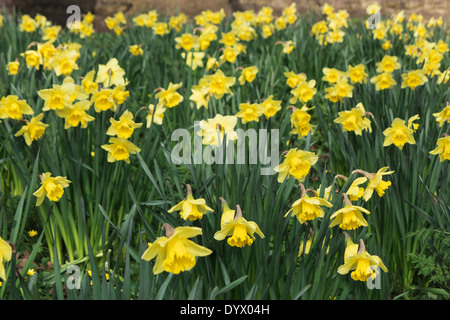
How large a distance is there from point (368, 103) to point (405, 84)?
247 mm

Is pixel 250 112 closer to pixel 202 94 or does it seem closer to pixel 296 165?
pixel 202 94

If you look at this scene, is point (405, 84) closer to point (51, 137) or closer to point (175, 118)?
point (175, 118)

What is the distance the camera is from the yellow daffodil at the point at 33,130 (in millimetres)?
2107

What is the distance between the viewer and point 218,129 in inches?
76.6

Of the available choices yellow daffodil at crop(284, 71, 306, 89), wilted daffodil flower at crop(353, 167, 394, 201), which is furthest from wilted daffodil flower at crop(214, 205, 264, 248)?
yellow daffodil at crop(284, 71, 306, 89)

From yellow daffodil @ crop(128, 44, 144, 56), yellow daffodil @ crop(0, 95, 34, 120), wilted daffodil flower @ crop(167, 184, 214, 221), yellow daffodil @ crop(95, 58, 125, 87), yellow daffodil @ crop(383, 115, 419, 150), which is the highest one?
yellow daffodil @ crop(128, 44, 144, 56)

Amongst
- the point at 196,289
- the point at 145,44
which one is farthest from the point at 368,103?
the point at 145,44

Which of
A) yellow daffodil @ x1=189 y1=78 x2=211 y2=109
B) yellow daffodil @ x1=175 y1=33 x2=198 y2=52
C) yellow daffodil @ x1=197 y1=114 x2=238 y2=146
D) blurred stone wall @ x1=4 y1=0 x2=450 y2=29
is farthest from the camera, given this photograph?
blurred stone wall @ x1=4 y1=0 x2=450 y2=29

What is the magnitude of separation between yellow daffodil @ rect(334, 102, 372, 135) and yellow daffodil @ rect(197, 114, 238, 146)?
50 cm

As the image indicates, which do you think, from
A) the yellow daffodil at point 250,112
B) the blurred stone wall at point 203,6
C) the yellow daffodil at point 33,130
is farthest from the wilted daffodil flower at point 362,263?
the blurred stone wall at point 203,6

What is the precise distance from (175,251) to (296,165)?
0.66 meters

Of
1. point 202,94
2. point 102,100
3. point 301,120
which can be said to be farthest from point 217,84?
point 102,100

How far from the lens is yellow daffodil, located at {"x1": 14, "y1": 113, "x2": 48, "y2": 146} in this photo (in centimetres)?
211

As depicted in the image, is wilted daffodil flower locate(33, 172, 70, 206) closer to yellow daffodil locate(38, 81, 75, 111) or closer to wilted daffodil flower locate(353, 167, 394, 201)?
yellow daffodil locate(38, 81, 75, 111)
